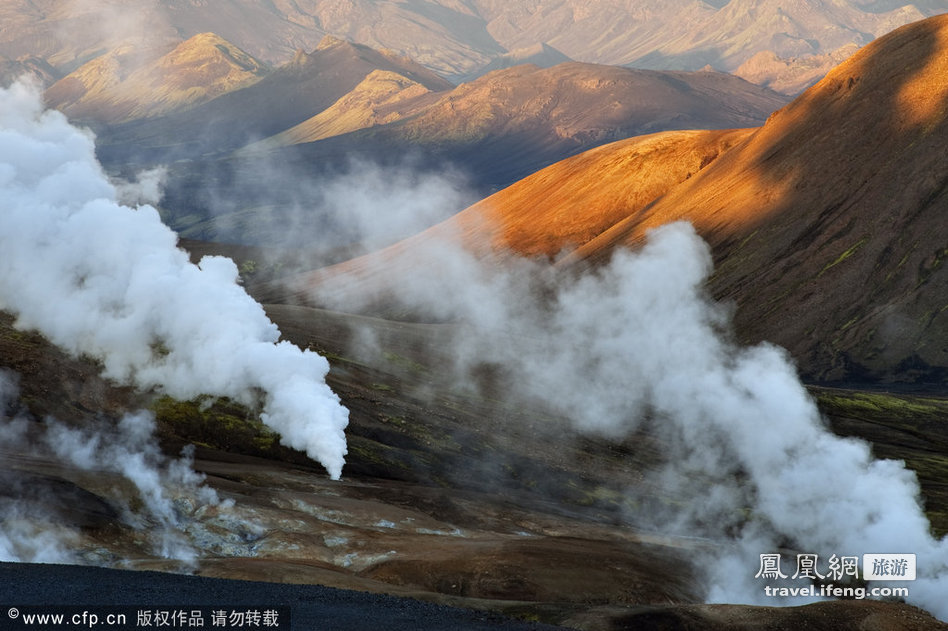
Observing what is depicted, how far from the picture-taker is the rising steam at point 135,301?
8156 cm

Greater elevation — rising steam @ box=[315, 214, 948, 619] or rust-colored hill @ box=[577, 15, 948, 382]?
rust-colored hill @ box=[577, 15, 948, 382]

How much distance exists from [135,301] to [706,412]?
64.7 m

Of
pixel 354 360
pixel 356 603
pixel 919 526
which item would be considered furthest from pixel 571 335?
pixel 356 603

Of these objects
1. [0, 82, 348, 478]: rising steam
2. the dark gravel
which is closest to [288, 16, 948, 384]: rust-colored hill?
[0, 82, 348, 478]: rising steam

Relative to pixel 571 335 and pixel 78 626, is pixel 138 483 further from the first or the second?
pixel 571 335

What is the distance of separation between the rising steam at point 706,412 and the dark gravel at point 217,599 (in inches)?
927

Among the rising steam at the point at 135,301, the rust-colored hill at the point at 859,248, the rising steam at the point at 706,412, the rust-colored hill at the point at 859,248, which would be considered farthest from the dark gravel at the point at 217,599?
the rust-colored hill at the point at 859,248

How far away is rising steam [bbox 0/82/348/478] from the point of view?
81.6m

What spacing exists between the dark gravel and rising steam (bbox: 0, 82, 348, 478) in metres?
36.2

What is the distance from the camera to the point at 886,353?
160750 millimetres

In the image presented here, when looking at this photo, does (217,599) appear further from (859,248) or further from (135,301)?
(859,248)

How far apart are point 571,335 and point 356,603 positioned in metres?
117

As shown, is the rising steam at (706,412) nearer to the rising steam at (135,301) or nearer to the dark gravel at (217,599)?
the dark gravel at (217,599)

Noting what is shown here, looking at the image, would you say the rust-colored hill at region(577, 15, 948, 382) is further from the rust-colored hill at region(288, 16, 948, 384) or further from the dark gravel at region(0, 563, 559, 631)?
the dark gravel at region(0, 563, 559, 631)
